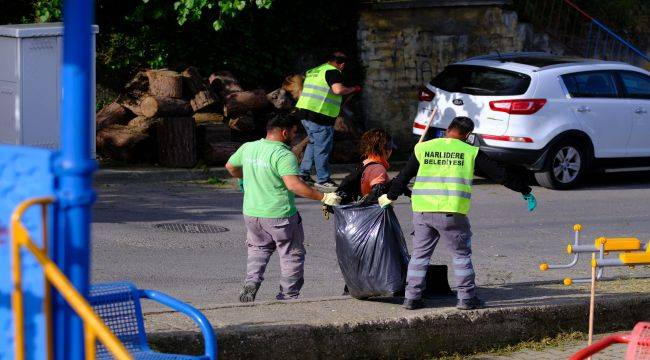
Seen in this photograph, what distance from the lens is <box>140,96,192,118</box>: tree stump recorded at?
1462 cm

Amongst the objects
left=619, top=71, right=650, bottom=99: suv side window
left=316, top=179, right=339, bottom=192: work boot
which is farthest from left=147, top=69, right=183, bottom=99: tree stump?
left=619, top=71, right=650, bottom=99: suv side window

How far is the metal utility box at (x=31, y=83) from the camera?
10820 millimetres

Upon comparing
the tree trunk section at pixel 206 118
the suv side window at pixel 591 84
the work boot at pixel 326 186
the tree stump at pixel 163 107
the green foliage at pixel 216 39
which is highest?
the green foliage at pixel 216 39

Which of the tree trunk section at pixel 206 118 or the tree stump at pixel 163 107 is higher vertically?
the tree stump at pixel 163 107

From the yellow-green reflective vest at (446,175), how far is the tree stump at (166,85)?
328 inches

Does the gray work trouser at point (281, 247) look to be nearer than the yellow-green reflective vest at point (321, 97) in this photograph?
Yes

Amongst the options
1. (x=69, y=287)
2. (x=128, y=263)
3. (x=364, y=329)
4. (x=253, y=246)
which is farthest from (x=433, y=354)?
(x=69, y=287)

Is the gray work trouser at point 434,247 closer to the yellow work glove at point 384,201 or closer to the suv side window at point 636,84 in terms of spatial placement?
the yellow work glove at point 384,201

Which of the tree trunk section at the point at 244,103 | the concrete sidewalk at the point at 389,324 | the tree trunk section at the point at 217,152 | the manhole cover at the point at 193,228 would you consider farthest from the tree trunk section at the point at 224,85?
the concrete sidewalk at the point at 389,324

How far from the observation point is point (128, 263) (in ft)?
29.6

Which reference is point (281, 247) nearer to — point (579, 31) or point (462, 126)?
point (462, 126)

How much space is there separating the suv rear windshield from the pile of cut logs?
1878 millimetres

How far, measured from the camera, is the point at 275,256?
981cm

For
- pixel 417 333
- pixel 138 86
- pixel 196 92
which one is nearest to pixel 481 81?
pixel 196 92
